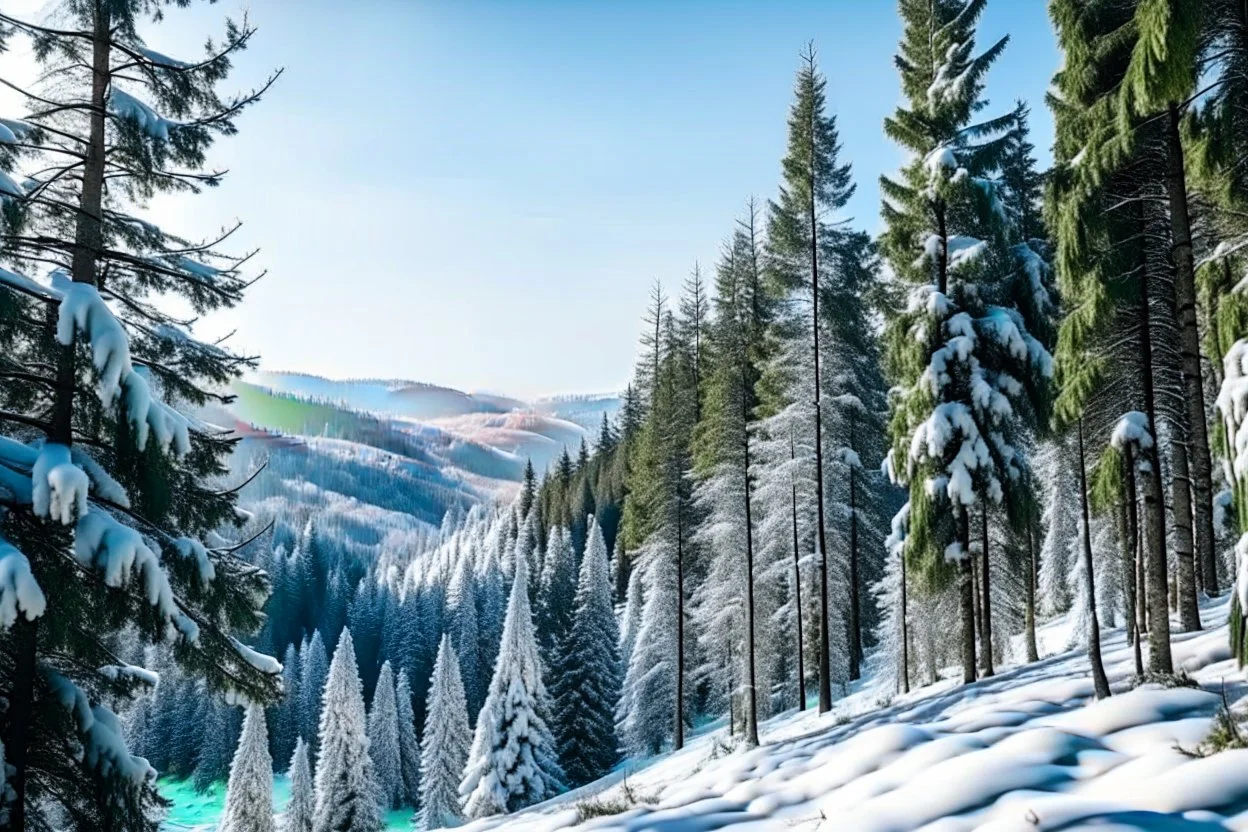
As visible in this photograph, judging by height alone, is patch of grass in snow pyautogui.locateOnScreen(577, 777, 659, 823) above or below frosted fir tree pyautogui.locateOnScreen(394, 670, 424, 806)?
above

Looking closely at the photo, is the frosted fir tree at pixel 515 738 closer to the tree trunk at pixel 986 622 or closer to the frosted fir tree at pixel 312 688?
the tree trunk at pixel 986 622

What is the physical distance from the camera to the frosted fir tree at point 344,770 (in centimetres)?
3772

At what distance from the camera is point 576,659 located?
40094 mm

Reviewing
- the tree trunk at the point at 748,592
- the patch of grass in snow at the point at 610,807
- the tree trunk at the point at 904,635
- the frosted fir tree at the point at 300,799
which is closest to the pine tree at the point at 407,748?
the frosted fir tree at the point at 300,799

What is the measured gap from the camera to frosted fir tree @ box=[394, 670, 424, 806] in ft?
189

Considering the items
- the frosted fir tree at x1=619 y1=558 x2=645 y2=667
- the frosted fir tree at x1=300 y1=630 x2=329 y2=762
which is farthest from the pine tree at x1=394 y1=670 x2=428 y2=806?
the frosted fir tree at x1=619 y1=558 x2=645 y2=667

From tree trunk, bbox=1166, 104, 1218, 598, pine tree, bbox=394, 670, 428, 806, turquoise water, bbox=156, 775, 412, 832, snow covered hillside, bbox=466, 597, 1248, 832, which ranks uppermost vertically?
tree trunk, bbox=1166, 104, 1218, 598

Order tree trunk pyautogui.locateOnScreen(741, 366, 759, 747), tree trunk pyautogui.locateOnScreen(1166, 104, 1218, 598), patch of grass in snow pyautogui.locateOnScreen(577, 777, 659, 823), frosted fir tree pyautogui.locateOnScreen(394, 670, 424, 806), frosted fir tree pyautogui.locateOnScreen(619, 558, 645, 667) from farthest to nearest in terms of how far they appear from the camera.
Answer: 1. frosted fir tree pyautogui.locateOnScreen(394, 670, 424, 806)
2. frosted fir tree pyautogui.locateOnScreen(619, 558, 645, 667)
3. tree trunk pyautogui.locateOnScreen(741, 366, 759, 747)
4. tree trunk pyautogui.locateOnScreen(1166, 104, 1218, 598)
5. patch of grass in snow pyautogui.locateOnScreen(577, 777, 659, 823)

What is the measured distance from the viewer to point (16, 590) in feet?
19.0

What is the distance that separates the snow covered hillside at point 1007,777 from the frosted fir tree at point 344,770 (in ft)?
106

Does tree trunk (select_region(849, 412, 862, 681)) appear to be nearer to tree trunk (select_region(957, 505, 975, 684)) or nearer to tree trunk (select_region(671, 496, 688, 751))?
tree trunk (select_region(671, 496, 688, 751))

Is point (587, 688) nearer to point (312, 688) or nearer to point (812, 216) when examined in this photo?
point (812, 216)

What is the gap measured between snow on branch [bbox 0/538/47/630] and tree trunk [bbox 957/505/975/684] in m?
13.7

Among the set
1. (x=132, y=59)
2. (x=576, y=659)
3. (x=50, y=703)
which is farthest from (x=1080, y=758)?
(x=576, y=659)
